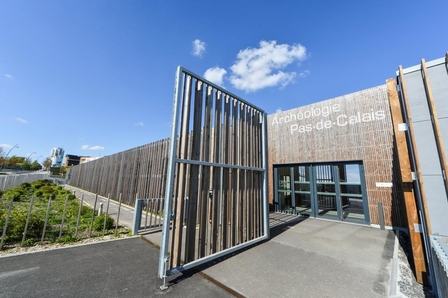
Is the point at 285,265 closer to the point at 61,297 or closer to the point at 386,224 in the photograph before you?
the point at 61,297

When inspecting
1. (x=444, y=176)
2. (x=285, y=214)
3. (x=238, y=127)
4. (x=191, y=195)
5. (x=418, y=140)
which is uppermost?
(x=238, y=127)

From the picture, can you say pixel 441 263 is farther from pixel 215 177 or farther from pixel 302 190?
pixel 302 190

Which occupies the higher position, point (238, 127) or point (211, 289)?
point (238, 127)

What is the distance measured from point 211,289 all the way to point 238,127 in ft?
12.4

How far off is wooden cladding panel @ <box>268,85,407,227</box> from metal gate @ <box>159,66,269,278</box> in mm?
4678

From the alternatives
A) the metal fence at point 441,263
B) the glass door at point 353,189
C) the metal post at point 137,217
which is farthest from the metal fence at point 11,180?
the glass door at point 353,189

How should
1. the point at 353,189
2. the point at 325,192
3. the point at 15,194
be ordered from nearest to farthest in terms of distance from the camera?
the point at 353,189 < the point at 325,192 < the point at 15,194

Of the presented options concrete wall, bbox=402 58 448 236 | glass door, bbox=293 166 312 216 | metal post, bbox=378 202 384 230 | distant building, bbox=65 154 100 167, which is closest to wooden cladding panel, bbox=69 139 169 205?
glass door, bbox=293 166 312 216

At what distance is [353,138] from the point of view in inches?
324

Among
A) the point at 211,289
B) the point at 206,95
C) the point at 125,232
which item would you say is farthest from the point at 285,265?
the point at 125,232

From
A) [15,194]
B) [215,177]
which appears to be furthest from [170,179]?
[15,194]

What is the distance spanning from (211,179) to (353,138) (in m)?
7.26

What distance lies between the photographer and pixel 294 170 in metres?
10.2

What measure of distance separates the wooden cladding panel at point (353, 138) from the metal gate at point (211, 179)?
184 inches
